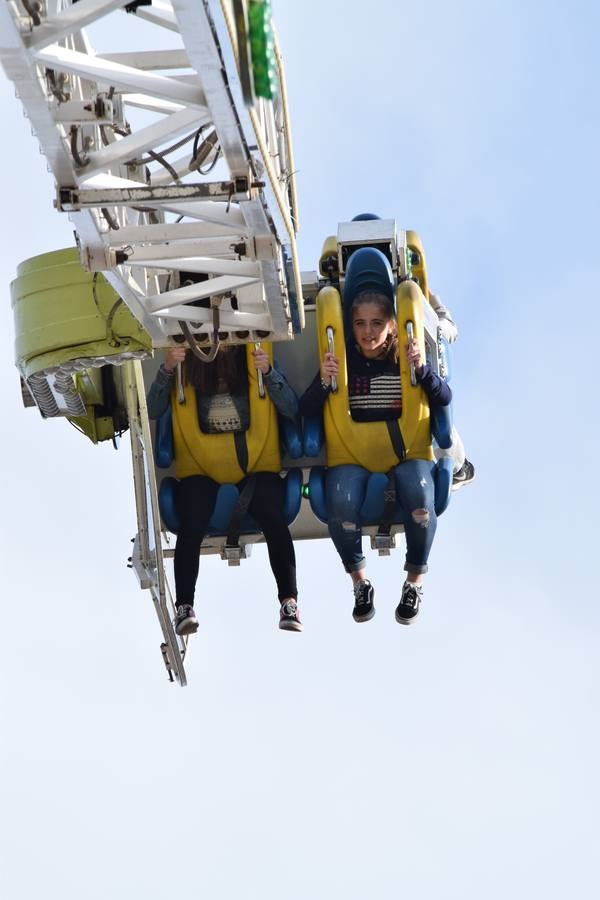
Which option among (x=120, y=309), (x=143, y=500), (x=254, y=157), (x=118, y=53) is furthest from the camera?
(x=143, y=500)

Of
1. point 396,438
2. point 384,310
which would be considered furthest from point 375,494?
point 384,310

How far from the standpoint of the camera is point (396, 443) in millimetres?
23266

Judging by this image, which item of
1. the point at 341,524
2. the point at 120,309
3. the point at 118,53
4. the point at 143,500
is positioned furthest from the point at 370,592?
the point at 118,53

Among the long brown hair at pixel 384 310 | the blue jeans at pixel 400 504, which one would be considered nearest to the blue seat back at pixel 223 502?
the blue jeans at pixel 400 504

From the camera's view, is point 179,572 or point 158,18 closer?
point 158,18

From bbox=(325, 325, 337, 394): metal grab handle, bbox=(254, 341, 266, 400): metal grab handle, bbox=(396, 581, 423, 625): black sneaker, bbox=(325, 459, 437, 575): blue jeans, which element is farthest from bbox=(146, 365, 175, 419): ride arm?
bbox=(396, 581, 423, 625): black sneaker

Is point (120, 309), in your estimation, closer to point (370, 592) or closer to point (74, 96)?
point (74, 96)

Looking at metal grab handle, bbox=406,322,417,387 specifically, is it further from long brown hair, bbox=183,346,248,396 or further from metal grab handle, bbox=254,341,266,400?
long brown hair, bbox=183,346,248,396

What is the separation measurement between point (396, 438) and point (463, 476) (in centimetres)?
222

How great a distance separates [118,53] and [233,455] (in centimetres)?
522

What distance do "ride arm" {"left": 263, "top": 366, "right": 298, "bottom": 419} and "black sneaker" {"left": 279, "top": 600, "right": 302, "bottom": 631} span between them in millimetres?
1781

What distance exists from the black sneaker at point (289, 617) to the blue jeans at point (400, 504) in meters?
0.70

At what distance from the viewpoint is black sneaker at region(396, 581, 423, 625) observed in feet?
77.0

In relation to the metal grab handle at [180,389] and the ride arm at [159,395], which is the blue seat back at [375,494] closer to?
the metal grab handle at [180,389]
